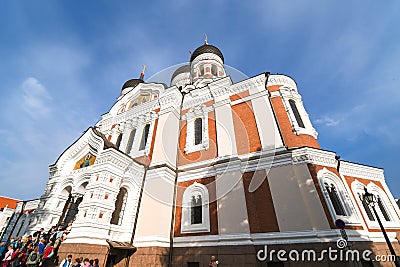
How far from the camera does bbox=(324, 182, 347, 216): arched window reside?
7.83 metres

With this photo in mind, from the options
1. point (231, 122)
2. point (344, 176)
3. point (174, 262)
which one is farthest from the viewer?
point (231, 122)

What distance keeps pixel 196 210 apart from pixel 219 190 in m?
1.56

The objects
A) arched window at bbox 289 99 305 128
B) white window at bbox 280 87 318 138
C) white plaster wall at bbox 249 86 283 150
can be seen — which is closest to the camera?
white plaster wall at bbox 249 86 283 150

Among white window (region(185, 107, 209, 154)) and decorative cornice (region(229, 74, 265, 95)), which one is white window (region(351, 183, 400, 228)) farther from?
white window (region(185, 107, 209, 154))

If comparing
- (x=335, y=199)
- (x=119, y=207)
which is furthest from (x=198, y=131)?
(x=335, y=199)

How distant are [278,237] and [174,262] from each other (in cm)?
441

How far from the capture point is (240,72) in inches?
504

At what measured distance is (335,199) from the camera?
8.16 meters

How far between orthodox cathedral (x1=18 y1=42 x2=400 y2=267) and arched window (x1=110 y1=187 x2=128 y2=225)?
0.15ft

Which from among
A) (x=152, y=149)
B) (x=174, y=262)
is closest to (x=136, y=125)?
(x=152, y=149)

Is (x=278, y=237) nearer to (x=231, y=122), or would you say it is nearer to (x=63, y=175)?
(x=231, y=122)

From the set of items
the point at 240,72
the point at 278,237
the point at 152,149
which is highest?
the point at 240,72

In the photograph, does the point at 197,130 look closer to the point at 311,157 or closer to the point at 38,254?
the point at 311,157

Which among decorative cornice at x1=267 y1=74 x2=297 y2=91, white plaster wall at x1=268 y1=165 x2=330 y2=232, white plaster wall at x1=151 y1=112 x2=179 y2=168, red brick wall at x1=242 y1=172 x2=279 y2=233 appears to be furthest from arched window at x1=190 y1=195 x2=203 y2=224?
decorative cornice at x1=267 y1=74 x2=297 y2=91
